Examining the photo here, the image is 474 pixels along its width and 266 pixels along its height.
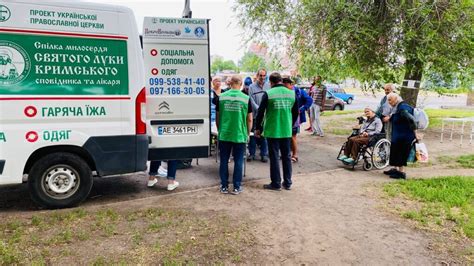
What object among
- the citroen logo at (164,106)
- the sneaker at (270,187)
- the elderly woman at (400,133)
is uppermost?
the citroen logo at (164,106)

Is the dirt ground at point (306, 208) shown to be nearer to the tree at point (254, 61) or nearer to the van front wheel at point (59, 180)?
the van front wheel at point (59, 180)

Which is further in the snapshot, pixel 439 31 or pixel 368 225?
pixel 439 31

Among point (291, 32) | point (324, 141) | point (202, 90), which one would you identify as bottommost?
point (324, 141)

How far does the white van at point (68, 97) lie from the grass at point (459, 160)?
683 centimetres

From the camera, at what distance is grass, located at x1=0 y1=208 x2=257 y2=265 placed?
149 inches

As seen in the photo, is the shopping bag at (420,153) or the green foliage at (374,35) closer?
the shopping bag at (420,153)

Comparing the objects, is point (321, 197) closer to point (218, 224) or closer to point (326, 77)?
point (218, 224)

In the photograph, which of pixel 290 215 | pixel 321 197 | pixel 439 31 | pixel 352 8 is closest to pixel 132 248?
pixel 290 215

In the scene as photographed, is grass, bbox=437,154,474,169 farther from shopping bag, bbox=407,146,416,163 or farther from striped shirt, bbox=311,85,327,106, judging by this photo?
striped shirt, bbox=311,85,327,106

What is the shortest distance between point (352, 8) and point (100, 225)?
7878 mm

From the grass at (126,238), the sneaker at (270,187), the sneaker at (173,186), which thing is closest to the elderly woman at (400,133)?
the sneaker at (270,187)

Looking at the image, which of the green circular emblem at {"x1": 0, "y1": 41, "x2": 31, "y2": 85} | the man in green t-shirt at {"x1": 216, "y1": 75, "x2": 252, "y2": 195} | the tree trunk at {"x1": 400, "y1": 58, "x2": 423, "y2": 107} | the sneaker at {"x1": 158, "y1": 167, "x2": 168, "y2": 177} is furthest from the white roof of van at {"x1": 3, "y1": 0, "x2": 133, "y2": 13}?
the tree trunk at {"x1": 400, "y1": 58, "x2": 423, "y2": 107}

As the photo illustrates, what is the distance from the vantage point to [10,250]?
380 cm

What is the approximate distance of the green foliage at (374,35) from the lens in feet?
31.5
